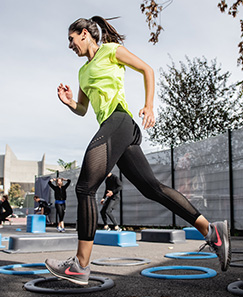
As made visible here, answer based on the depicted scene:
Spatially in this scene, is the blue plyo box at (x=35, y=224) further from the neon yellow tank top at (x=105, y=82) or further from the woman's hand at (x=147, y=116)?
the woman's hand at (x=147, y=116)

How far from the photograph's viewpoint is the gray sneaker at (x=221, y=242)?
2799 millimetres

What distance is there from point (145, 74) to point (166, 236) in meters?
5.44

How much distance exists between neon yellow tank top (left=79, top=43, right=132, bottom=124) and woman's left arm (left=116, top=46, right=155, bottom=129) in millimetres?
65

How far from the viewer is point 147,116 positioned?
2.81 meters

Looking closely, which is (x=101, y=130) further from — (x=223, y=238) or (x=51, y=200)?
(x=51, y=200)

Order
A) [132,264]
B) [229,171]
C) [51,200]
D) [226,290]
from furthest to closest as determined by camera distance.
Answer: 1. [51,200]
2. [229,171]
3. [132,264]
4. [226,290]

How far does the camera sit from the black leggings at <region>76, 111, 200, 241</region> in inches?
110

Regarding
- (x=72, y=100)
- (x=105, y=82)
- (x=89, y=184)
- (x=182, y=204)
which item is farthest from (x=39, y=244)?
(x=105, y=82)

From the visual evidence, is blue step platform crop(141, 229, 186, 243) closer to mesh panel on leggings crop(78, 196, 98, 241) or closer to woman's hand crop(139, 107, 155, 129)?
mesh panel on leggings crop(78, 196, 98, 241)

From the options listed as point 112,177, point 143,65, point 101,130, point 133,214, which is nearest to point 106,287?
point 101,130

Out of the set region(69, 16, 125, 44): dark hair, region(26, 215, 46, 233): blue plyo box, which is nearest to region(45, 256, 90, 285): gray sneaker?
region(69, 16, 125, 44): dark hair

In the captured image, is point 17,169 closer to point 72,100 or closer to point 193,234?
point 193,234

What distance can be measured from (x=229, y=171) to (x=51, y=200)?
1049cm

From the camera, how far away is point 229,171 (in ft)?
33.7
